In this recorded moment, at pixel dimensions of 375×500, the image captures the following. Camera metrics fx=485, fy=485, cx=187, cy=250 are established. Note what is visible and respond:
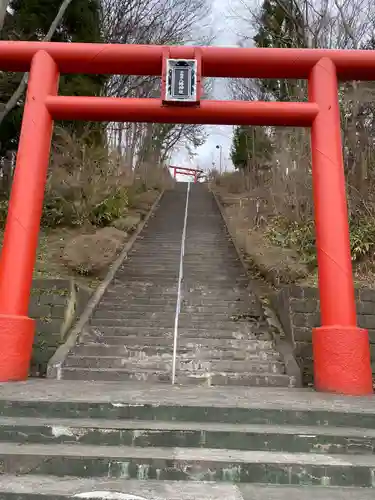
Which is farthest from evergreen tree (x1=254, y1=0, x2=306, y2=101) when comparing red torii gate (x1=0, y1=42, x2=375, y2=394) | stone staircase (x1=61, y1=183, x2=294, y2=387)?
red torii gate (x1=0, y1=42, x2=375, y2=394)

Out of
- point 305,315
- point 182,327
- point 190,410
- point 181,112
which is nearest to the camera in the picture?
point 190,410

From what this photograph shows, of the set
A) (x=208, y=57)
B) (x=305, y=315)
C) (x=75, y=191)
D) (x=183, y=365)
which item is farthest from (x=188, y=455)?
(x=75, y=191)

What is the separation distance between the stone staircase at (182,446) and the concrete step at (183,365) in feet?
5.44

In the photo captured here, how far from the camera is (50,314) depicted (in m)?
7.52

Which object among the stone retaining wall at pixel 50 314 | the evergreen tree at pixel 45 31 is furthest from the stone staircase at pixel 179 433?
the evergreen tree at pixel 45 31

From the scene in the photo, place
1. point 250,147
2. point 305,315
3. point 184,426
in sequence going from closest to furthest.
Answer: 1. point 184,426
2. point 305,315
3. point 250,147

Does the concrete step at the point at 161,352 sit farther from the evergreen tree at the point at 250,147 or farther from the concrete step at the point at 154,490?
the evergreen tree at the point at 250,147

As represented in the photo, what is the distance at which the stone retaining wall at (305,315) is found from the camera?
7.21 m

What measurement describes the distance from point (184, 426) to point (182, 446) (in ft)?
0.62

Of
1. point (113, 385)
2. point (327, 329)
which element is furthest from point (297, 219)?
point (113, 385)

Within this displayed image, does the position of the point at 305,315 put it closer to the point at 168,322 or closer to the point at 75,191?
the point at 168,322

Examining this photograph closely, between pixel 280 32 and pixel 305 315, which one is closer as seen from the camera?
pixel 305 315

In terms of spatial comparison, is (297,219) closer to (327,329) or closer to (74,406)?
(327,329)

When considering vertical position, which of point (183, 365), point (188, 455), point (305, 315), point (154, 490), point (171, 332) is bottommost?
point (154, 490)
